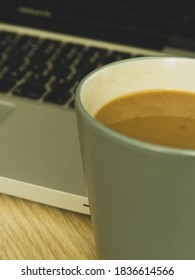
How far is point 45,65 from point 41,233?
296 millimetres

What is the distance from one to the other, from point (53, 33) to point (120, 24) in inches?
4.2

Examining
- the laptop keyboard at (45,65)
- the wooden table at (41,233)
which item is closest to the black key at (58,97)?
the laptop keyboard at (45,65)

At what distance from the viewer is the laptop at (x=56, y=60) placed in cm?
44

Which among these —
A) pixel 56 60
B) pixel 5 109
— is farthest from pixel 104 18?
pixel 5 109

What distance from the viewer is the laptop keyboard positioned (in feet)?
1.91

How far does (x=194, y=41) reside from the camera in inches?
26.3

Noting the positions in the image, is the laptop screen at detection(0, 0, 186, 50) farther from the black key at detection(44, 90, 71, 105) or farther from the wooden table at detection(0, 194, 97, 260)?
the wooden table at detection(0, 194, 97, 260)

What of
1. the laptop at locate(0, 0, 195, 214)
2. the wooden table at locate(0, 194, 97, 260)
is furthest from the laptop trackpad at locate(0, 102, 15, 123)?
the wooden table at locate(0, 194, 97, 260)

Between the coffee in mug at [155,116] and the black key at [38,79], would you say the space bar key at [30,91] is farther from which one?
the coffee in mug at [155,116]

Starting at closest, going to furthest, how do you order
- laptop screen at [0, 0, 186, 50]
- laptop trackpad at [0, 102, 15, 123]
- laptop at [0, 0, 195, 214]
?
laptop at [0, 0, 195, 214] < laptop trackpad at [0, 102, 15, 123] < laptop screen at [0, 0, 186, 50]

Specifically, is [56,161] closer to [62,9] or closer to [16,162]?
[16,162]

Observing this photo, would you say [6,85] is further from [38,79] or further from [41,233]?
[41,233]

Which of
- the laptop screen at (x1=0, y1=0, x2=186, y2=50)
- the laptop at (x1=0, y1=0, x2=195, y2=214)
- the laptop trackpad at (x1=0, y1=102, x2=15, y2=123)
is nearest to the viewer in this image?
the laptop at (x1=0, y1=0, x2=195, y2=214)

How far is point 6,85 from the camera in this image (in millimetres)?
592
